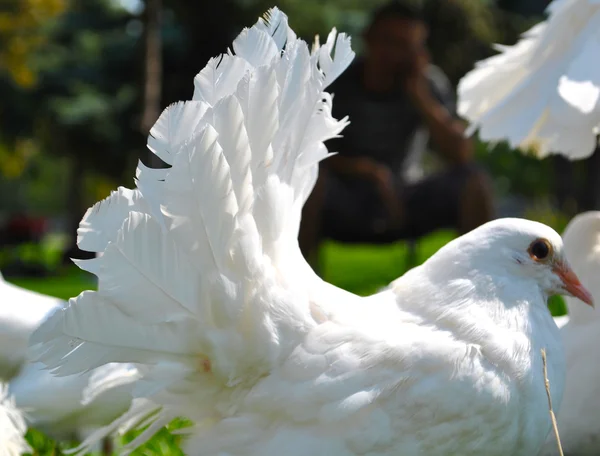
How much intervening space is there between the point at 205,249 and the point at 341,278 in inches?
310

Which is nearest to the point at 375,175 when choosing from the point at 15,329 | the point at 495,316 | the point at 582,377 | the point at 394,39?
the point at 394,39

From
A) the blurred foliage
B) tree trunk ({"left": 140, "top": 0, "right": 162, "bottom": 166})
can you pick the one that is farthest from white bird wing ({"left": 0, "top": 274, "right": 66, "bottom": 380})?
the blurred foliage

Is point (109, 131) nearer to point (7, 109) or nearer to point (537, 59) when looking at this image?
point (7, 109)

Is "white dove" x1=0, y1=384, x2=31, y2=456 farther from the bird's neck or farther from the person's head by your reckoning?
the person's head

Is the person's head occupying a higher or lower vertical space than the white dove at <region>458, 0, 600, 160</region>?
lower

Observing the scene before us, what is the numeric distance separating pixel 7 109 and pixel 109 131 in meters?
2.24

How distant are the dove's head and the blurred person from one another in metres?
3.39

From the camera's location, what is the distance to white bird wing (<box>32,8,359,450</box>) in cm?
177

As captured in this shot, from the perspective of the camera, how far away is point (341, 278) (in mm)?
9625

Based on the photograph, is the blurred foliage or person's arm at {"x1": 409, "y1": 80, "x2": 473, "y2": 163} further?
the blurred foliage

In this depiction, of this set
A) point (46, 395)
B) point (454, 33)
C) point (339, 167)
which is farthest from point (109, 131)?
point (46, 395)

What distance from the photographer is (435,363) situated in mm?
1810

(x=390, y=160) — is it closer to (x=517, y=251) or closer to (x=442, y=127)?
(x=442, y=127)

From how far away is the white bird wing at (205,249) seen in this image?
5.81ft
